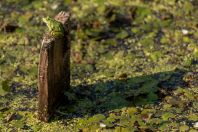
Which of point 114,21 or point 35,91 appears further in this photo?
point 114,21

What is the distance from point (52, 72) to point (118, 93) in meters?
0.71

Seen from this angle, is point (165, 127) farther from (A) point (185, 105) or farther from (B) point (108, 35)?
(B) point (108, 35)

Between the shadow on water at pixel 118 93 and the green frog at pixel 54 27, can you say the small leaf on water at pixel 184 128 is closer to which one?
the shadow on water at pixel 118 93

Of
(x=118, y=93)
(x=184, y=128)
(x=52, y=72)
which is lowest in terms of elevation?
(x=184, y=128)

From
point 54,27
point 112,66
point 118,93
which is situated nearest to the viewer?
point 54,27

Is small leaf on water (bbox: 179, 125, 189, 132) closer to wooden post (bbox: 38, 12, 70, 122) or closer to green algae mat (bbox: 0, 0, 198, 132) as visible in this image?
green algae mat (bbox: 0, 0, 198, 132)

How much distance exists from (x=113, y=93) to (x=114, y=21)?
115 cm

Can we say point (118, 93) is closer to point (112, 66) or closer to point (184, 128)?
point (112, 66)

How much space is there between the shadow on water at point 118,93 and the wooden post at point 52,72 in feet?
0.34

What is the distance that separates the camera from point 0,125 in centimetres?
373

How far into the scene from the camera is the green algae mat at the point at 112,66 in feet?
12.3

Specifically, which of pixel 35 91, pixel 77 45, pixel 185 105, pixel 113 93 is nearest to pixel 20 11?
pixel 77 45

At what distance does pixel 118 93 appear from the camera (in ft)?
13.2

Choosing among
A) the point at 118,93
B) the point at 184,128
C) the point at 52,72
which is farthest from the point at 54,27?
the point at 184,128
